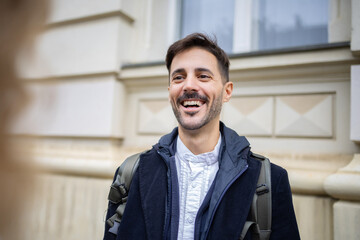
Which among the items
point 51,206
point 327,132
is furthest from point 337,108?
point 51,206

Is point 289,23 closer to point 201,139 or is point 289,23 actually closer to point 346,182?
point 346,182

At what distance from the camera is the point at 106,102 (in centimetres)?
353

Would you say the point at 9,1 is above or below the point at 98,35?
above

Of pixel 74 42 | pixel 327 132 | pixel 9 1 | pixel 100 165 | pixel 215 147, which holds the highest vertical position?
pixel 9 1

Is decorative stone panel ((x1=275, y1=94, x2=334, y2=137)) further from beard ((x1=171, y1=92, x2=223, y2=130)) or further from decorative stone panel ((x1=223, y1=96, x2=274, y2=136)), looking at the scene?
beard ((x1=171, y1=92, x2=223, y2=130))

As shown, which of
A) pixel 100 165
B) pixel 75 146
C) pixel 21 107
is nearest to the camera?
pixel 100 165

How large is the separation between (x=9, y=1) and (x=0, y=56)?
744 millimetres

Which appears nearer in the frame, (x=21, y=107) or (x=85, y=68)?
(x=85, y=68)

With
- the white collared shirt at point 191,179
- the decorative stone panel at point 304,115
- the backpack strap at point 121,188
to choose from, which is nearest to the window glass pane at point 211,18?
the decorative stone panel at point 304,115

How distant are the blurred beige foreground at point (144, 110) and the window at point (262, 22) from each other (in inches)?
9.1

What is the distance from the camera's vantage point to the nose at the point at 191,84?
1.73 m

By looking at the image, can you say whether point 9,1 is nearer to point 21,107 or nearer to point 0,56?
point 0,56

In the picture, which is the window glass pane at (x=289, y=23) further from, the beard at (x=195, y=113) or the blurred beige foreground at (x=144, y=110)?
the beard at (x=195, y=113)

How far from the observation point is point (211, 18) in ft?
11.8
